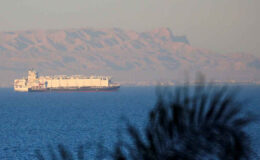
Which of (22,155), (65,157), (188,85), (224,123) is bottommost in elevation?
(22,155)

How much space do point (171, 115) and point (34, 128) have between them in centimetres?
5995

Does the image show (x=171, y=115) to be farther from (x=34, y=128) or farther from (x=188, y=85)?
(x=34, y=128)

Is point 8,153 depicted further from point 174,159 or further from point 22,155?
point 174,159

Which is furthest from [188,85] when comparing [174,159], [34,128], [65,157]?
[34,128]

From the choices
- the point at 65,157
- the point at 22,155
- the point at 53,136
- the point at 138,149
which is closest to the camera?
the point at 138,149

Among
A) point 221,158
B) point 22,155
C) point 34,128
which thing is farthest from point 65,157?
point 34,128

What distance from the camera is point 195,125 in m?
5.31

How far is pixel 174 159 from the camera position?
5328 millimetres

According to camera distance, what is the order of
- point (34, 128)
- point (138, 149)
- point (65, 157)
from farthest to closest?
1. point (34, 128)
2. point (65, 157)
3. point (138, 149)

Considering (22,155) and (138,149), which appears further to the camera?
(22,155)

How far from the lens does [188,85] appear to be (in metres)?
5.30

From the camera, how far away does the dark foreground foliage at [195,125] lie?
16.8 feet

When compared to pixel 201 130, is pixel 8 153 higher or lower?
lower

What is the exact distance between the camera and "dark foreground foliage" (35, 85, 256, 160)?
202 inches
